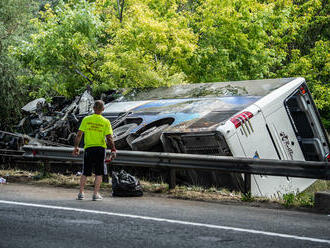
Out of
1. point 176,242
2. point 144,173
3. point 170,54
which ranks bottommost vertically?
point 144,173

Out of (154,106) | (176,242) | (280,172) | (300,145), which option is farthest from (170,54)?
(176,242)

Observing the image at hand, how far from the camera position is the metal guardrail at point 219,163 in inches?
291

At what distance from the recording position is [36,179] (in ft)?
33.8

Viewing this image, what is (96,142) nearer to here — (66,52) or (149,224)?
(149,224)

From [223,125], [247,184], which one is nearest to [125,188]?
[247,184]

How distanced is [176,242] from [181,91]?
8.72 m

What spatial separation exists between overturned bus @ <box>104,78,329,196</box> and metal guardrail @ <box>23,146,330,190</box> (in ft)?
3.04

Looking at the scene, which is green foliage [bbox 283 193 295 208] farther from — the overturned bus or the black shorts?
the black shorts

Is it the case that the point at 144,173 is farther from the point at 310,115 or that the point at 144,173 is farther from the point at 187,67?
the point at 187,67

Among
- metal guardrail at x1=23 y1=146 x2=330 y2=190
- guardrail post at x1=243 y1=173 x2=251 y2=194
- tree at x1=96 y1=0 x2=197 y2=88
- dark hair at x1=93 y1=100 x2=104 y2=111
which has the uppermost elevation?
tree at x1=96 y1=0 x2=197 y2=88

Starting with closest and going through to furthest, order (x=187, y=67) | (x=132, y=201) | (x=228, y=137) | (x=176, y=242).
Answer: (x=176, y=242)
(x=132, y=201)
(x=228, y=137)
(x=187, y=67)

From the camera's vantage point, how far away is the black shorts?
25.1ft

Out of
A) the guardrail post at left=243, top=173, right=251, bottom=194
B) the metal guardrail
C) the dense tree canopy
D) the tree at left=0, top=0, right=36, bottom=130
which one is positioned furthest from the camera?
the tree at left=0, top=0, right=36, bottom=130

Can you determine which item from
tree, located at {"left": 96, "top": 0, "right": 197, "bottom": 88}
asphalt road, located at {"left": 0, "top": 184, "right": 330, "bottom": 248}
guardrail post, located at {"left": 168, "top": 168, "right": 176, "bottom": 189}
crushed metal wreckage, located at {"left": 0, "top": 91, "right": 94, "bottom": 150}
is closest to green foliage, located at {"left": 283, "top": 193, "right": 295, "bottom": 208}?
asphalt road, located at {"left": 0, "top": 184, "right": 330, "bottom": 248}
